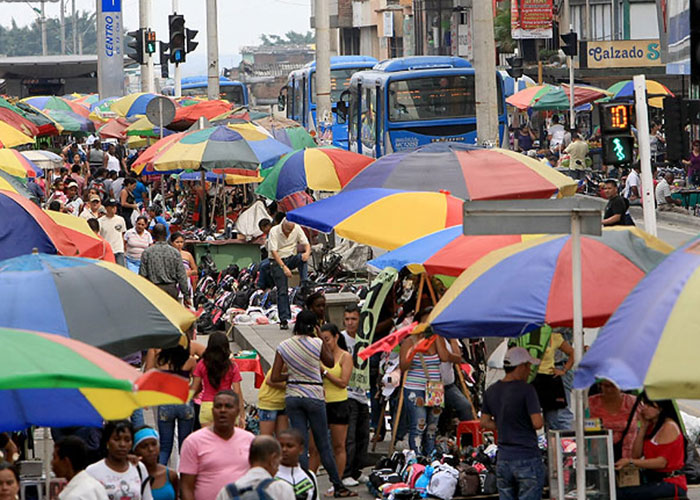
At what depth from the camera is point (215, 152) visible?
22500 millimetres

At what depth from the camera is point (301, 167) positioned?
69.6ft

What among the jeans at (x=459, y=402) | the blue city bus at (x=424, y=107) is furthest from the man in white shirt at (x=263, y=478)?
the blue city bus at (x=424, y=107)

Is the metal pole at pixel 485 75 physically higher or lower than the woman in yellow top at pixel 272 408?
higher

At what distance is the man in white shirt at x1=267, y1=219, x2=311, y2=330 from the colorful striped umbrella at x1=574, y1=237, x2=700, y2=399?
37.4 ft

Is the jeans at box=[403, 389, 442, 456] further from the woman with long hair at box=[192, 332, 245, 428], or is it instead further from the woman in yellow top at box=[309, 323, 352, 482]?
the woman with long hair at box=[192, 332, 245, 428]

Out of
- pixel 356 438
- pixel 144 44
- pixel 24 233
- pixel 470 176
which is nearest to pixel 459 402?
pixel 356 438

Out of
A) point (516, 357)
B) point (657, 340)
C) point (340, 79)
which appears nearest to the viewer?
point (657, 340)

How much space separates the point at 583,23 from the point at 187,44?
29118 millimetres

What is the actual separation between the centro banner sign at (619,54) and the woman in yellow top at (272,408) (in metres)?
42.1

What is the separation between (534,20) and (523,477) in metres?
42.0

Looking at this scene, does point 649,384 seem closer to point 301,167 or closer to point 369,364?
point 369,364

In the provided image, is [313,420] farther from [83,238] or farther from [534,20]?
[534,20]

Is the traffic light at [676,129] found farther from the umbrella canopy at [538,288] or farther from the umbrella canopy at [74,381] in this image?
the umbrella canopy at [74,381]

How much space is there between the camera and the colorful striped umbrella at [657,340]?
604 cm
